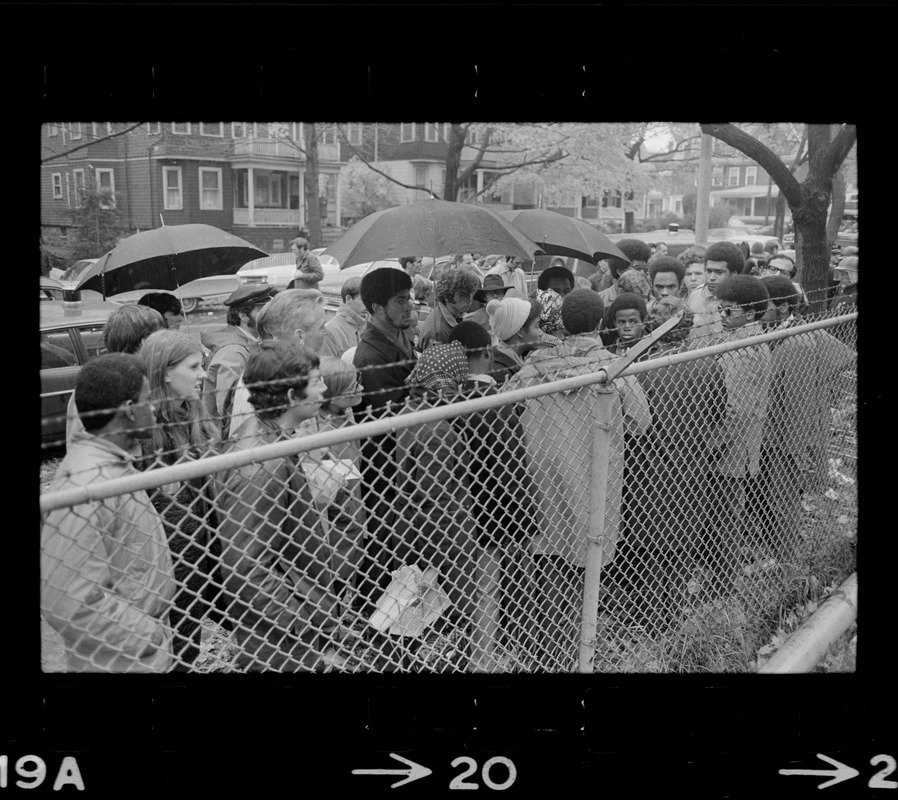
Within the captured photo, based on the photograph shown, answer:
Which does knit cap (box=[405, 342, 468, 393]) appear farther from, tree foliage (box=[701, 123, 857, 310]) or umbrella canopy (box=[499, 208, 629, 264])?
tree foliage (box=[701, 123, 857, 310])

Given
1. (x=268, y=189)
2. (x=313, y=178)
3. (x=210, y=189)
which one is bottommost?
(x=313, y=178)

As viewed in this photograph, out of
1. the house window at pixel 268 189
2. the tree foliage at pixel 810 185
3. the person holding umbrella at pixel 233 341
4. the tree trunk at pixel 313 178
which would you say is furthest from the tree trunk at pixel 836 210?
the house window at pixel 268 189

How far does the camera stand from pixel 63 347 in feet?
24.0

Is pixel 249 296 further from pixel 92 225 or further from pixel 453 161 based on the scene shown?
pixel 92 225

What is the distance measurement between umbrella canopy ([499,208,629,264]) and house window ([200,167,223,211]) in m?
27.8

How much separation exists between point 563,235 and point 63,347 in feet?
→ 15.1

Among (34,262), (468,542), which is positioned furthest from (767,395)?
(34,262)
